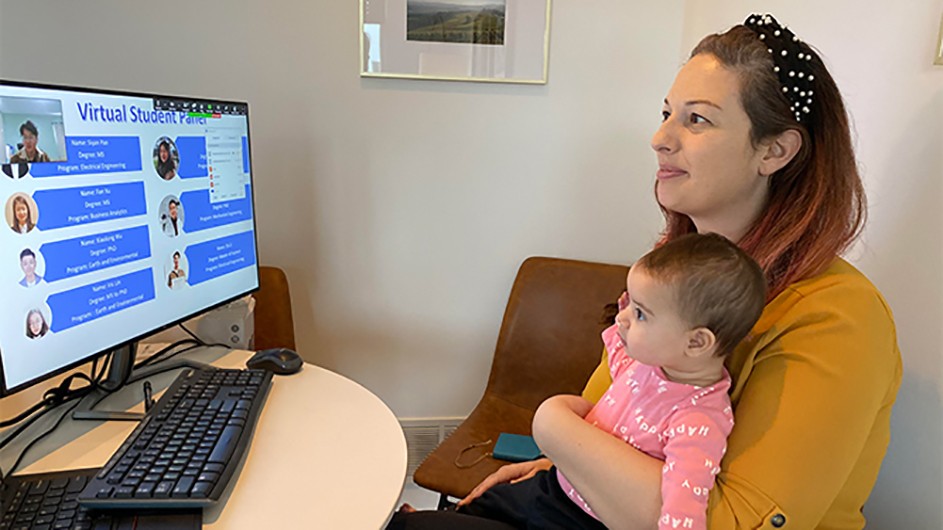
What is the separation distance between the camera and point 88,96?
1.05 metres

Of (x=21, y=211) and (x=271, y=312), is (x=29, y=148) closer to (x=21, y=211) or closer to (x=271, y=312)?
(x=21, y=211)

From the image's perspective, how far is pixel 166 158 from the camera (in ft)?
4.03

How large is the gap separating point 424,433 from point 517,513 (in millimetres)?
1047

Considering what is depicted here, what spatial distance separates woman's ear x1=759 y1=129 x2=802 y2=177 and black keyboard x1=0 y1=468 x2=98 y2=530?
1.10 metres

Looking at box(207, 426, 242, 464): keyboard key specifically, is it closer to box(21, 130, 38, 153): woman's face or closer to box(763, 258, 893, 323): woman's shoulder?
box(21, 130, 38, 153): woman's face

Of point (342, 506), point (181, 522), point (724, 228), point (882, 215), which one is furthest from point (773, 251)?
point (181, 522)

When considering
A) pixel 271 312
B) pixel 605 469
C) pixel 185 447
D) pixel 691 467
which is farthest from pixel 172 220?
pixel 691 467

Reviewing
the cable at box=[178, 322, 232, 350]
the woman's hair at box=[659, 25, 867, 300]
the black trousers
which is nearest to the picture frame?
the woman's hair at box=[659, 25, 867, 300]

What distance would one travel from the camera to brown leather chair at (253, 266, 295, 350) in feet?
6.06

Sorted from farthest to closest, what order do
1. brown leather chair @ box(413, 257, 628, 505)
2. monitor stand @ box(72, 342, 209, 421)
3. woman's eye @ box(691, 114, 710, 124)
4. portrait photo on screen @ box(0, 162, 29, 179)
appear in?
brown leather chair @ box(413, 257, 628, 505) < monitor stand @ box(72, 342, 209, 421) < woman's eye @ box(691, 114, 710, 124) < portrait photo on screen @ box(0, 162, 29, 179)

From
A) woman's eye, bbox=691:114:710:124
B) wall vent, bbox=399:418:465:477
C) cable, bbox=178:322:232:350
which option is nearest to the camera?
woman's eye, bbox=691:114:710:124

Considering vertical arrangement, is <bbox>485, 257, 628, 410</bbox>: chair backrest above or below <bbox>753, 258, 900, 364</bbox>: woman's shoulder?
below

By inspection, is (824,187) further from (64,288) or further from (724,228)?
(64,288)

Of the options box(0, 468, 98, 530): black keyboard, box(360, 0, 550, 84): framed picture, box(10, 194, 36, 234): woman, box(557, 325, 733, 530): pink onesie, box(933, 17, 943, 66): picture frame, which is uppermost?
box(360, 0, 550, 84): framed picture
